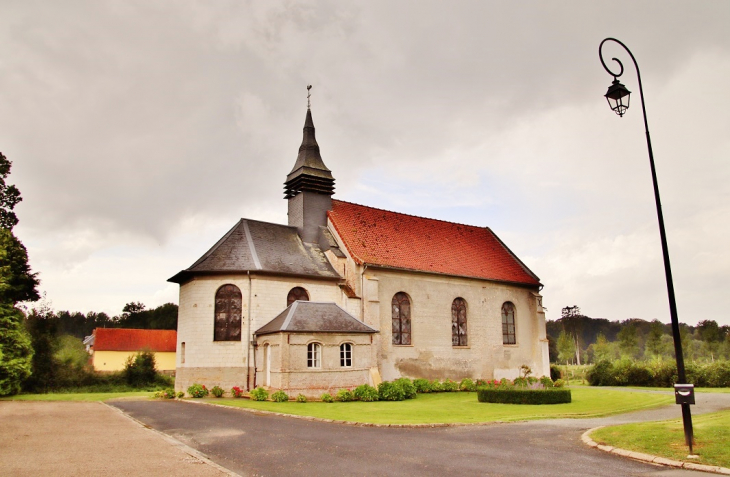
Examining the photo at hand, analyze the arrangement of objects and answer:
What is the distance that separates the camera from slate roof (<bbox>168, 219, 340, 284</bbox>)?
26219 mm

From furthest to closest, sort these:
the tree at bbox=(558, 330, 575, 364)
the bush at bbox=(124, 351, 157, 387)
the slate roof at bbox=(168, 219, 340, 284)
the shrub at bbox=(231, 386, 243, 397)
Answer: the tree at bbox=(558, 330, 575, 364) < the bush at bbox=(124, 351, 157, 387) < the slate roof at bbox=(168, 219, 340, 284) < the shrub at bbox=(231, 386, 243, 397)

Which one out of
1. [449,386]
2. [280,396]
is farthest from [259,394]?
[449,386]

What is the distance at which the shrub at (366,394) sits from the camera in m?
23.3

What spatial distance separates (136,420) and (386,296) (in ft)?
48.0

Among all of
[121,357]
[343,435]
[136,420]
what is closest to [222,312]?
[136,420]

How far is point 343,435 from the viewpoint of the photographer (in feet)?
43.3

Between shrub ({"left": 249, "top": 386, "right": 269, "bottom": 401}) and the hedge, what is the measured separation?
371 inches

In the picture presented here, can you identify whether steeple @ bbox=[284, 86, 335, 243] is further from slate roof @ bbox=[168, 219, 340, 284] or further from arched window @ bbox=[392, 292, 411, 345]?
arched window @ bbox=[392, 292, 411, 345]

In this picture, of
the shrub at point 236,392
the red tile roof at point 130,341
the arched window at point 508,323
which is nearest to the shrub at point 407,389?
the shrub at point 236,392

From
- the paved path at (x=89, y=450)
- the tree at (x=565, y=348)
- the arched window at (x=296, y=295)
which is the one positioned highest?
the arched window at (x=296, y=295)

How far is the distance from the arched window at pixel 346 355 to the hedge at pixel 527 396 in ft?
20.6

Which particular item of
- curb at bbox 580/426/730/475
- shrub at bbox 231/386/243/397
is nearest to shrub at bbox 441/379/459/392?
shrub at bbox 231/386/243/397

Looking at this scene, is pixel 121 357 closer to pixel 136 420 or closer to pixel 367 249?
pixel 367 249

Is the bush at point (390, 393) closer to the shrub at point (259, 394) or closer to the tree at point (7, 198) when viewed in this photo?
the shrub at point (259, 394)
